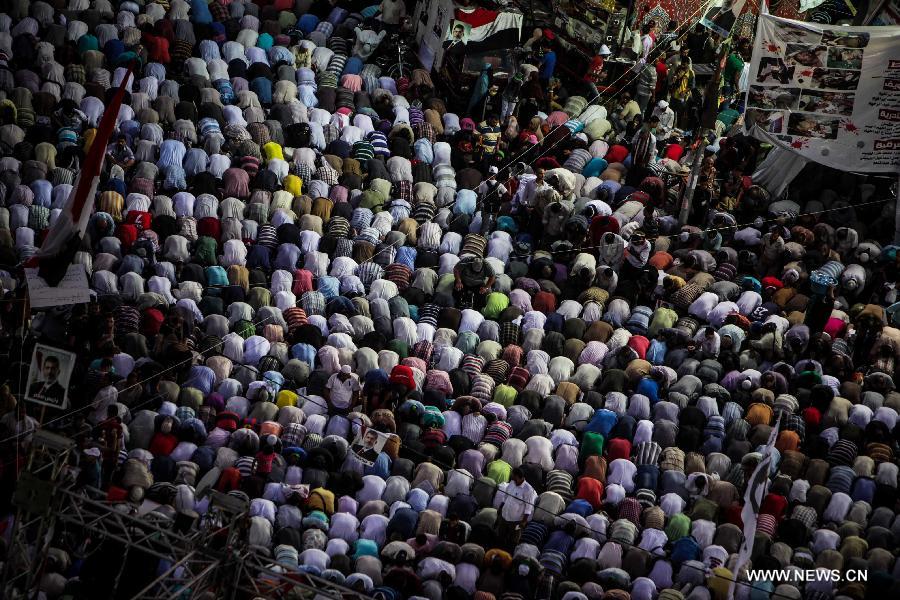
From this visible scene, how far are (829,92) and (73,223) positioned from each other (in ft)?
40.1

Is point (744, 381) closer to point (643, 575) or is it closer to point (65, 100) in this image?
point (643, 575)

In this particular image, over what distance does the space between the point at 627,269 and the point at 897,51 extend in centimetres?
526

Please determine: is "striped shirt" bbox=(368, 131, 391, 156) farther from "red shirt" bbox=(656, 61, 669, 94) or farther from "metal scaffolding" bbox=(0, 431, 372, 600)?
"metal scaffolding" bbox=(0, 431, 372, 600)

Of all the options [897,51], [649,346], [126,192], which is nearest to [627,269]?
[649,346]

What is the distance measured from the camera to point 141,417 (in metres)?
23.1

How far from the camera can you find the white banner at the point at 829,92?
2803cm

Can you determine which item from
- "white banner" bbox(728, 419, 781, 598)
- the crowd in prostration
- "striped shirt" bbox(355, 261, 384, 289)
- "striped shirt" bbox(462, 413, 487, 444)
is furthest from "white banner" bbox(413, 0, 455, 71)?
"white banner" bbox(728, 419, 781, 598)

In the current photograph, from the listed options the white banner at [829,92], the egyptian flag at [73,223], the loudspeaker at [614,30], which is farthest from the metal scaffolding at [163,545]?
the loudspeaker at [614,30]

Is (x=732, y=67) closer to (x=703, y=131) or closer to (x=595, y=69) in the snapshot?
(x=595, y=69)

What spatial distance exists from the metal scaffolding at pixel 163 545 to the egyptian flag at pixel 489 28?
37.8ft

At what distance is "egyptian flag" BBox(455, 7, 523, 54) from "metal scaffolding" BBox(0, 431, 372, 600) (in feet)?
37.8

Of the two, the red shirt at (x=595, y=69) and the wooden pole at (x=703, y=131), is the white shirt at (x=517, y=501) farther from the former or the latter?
the red shirt at (x=595, y=69)

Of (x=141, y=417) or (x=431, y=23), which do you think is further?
(x=431, y=23)

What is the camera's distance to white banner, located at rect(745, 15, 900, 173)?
28.0 meters
